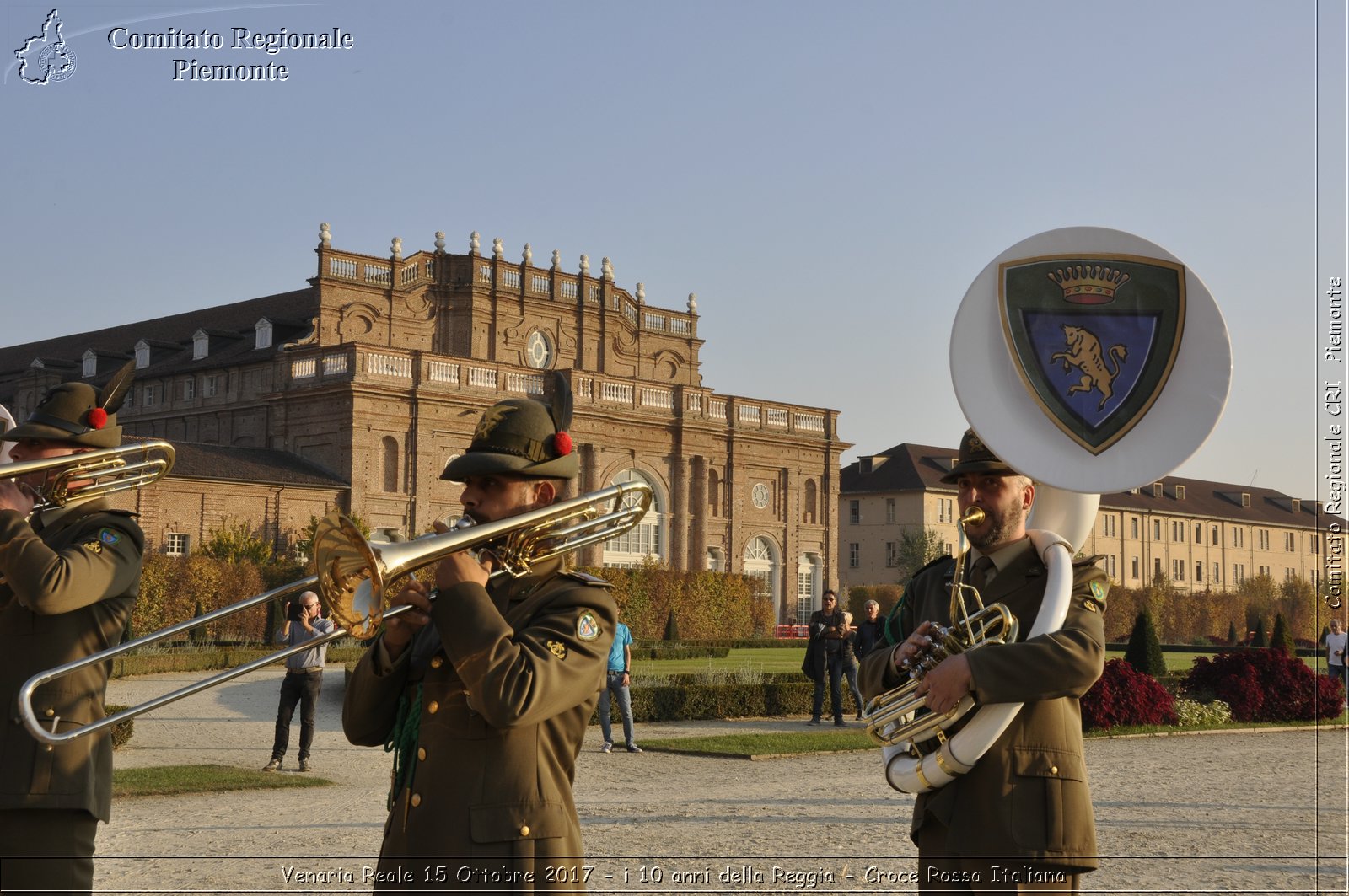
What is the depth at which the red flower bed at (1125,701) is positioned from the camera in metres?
21.0

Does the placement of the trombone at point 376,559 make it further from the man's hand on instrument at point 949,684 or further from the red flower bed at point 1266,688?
the red flower bed at point 1266,688

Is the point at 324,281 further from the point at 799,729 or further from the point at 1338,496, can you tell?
the point at 1338,496

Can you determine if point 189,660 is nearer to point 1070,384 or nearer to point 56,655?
point 56,655

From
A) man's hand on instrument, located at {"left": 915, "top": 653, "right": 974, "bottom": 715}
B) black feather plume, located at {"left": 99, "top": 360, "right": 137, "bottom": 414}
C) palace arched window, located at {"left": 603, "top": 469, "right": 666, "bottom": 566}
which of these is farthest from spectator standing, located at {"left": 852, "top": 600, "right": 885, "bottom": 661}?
palace arched window, located at {"left": 603, "top": 469, "right": 666, "bottom": 566}

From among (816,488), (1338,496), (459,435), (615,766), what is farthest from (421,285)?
(1338,496)

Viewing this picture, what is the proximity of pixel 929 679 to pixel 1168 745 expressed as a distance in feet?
55.0

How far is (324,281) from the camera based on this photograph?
52.8 meters

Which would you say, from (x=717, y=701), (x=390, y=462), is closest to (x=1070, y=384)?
(x=717, y=701)

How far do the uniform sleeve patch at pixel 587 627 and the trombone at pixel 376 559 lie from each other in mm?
226

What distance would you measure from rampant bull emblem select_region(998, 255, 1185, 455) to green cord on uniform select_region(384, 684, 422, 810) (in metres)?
2.18

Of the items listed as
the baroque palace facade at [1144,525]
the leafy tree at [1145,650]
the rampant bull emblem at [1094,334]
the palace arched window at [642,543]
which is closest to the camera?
the rampant bull emblem at [1094,334]

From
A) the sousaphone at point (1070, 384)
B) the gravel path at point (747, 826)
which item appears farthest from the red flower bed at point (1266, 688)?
the sousaphone at point (1070, 384)

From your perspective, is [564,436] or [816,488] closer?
[564,436]

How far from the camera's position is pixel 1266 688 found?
24.2 metres
